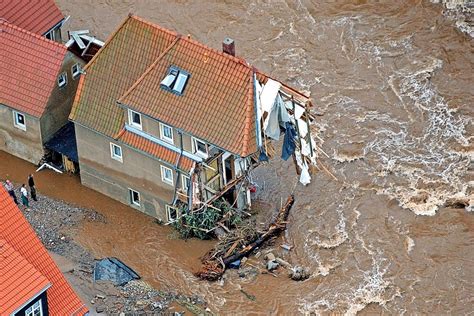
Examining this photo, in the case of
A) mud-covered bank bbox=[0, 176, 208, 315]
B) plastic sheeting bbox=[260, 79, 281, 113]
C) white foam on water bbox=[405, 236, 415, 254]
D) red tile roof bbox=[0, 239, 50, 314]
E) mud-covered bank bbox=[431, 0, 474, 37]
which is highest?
plastic sheeting bbox=[260, 79, 281, 113]

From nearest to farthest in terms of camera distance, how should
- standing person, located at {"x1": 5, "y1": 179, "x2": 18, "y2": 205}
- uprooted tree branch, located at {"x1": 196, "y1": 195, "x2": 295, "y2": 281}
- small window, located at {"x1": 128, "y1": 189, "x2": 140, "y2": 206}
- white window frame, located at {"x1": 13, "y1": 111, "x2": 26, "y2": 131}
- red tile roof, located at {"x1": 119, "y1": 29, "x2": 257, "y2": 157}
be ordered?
red tile roof, located at {"x1": 119, "y1": 29, "x2": 257, "y2": 157}
uprooted tree branch, located at {"x1": 196, "y1": 195, "x2": 295, "y2": 281}
small window, located at {"x1": 128, "y1": 189, "x2": 140, "y2": 206}
standing person, located at {"x1": 5, "y1": 179, "x2": 18, "y2": 205}
white window frame, located at {"x1": 13, "y1": 111, "x2": 26, "y2": 131}

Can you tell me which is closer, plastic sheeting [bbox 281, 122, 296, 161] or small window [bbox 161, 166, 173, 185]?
plastic sheeting [bbox 281, 122, 296, 161]

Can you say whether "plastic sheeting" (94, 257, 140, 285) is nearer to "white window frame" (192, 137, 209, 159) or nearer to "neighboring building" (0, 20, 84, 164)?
"white window frame" (192, 137, 209, 159)

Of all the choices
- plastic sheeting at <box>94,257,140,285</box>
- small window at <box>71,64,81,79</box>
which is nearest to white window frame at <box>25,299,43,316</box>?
plastic sheeting at <box>94,257,140,285</box>

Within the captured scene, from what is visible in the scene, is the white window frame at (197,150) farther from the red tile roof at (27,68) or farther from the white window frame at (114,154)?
the red tile roof at (27,68)

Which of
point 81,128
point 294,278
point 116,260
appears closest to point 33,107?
point 81,128

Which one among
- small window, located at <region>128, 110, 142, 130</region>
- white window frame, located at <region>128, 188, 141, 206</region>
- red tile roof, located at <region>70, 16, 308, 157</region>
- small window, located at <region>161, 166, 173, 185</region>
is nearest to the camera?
red tile roof, located at <region>70, 16, 308, 157</region>

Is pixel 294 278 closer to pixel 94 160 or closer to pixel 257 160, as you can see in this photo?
pixel 257 160
